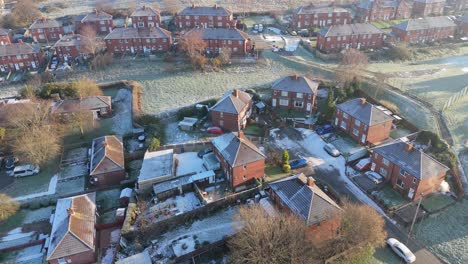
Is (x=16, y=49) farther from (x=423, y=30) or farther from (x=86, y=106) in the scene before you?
(x=423, y=30)

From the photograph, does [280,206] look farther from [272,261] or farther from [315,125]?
[315,125]

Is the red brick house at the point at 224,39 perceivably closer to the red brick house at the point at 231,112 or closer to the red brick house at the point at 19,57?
the red brick house at the point at 231,112

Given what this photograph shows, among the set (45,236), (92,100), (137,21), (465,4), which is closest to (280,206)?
(45,236)

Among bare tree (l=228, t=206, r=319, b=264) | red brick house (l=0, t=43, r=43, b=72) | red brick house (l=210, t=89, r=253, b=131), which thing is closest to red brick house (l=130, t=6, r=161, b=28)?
red brick house (l=0, t=43, r=43, b=72)

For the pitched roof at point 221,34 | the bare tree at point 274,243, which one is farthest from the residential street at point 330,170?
the pitched roof at point 221,34

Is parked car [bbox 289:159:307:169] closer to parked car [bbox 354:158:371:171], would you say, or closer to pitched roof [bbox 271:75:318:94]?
parked car [bbox 354:158:371:171]

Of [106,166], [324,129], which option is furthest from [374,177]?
[106,166]
